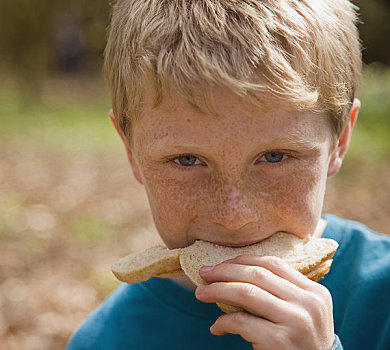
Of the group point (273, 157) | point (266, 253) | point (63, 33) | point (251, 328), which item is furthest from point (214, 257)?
point (63, 33)

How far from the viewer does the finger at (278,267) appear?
1.64 meters

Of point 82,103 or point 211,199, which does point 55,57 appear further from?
point 211,199

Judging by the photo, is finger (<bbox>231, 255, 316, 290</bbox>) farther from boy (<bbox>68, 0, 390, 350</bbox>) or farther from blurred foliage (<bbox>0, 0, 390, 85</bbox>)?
blurred foliage (<bbox>0, 0, 390, 85</bbox>)

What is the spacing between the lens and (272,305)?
1.54 metres

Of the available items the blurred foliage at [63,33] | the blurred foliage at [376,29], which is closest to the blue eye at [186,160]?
the blurred foliage at [63,33]

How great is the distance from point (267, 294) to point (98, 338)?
1060 mm

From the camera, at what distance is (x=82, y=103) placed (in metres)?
16.8

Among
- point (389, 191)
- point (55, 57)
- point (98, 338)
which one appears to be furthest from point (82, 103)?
point (98, 338)

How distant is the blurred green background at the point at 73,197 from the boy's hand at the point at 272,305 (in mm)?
1572

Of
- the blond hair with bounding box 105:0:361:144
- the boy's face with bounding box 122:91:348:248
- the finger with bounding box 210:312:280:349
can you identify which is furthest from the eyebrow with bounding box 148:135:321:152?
the finger with bounding box 210:312:280:349

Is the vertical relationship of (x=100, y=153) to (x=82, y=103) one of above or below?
above

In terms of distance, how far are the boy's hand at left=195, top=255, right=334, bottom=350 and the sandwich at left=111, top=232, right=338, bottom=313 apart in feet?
0.33

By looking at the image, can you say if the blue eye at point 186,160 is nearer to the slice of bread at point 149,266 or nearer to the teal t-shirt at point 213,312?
the slice of bread at point 149,266

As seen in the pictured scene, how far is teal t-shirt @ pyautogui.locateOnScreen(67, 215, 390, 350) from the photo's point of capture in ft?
6.96
